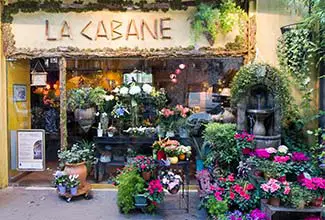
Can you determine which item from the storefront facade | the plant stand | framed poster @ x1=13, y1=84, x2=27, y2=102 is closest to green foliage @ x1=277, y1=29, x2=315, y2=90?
the storefront facade

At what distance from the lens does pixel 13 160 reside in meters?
6.05

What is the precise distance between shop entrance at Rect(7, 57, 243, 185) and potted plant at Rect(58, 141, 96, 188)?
202 millimetres

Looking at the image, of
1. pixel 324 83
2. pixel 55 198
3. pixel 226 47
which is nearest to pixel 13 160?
pixel 55 198

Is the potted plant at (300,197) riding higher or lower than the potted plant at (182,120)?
lower

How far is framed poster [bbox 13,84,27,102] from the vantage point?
6141 millimetres

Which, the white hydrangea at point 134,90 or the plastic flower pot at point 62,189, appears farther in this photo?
the white hydrangea at point 134,90

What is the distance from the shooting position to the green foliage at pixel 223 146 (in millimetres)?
4883

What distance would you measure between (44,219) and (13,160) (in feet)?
6.62

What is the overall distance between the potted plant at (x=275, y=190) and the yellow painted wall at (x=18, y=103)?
4327mm

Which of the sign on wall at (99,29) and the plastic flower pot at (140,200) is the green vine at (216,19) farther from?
the plastic flower pot at (140,200)

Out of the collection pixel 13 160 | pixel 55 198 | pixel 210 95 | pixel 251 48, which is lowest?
pixel 55 198

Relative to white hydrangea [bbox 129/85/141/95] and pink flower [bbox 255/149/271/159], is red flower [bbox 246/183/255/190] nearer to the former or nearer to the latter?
pink flower [bbox 255/149/271/159]

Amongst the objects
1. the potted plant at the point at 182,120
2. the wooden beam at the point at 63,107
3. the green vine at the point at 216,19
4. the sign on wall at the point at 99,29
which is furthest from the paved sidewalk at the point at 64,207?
the green vine at the point at 216,19

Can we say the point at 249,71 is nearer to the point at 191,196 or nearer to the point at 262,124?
the point at 262,124
